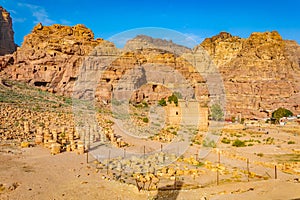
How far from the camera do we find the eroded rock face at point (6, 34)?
208ft

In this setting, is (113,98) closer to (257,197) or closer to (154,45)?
(154,45)

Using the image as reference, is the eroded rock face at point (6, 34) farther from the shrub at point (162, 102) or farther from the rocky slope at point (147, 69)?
the shrub at point (162, 102)

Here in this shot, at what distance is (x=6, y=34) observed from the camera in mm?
66062

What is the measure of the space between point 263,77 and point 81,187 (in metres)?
58.5

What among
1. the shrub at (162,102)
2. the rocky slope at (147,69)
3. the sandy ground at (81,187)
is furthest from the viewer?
the shrub at (162,102)

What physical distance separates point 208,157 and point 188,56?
54150 millimetres

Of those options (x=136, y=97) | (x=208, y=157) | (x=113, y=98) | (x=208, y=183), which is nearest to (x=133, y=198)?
(x=208, y=183)

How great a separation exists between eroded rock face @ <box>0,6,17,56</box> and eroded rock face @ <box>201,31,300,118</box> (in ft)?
158

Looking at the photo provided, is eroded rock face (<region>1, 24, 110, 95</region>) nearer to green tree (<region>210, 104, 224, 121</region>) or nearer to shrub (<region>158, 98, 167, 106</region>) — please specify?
shrub (<region>158, 98, 167, 106</region>)

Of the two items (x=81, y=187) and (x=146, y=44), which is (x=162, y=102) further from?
(x=81, y=187)

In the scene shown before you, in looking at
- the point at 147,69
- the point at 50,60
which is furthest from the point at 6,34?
the point at 147,69

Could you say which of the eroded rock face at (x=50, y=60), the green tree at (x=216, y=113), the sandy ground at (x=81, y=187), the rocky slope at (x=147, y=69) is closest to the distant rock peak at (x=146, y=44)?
the rocky slope at (x=147, y=69)

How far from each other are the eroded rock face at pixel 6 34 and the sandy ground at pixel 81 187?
58003 millimetres

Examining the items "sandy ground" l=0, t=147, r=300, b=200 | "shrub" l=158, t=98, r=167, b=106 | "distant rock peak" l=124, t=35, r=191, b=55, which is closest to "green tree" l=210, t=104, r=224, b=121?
"shrub" l=158, t=98, r=167, b=106
